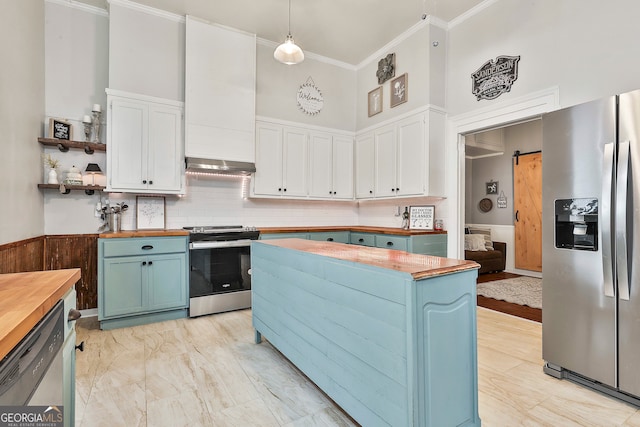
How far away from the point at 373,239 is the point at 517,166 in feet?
13.1

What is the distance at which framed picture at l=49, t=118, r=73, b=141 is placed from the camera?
10.3 feet

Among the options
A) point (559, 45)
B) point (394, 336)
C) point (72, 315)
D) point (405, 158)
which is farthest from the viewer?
point (405, 158)

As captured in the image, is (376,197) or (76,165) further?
(376,197)

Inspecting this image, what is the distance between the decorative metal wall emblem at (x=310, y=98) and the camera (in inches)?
182

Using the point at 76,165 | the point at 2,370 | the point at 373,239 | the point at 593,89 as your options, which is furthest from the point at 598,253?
the point at 76,165

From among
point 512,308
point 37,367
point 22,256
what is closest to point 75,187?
point 22,256

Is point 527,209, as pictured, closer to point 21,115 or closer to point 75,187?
point 75,187

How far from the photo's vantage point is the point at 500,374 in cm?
220

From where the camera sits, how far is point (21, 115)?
257 cm

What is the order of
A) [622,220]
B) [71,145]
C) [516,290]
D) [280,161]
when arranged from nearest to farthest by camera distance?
[622,220] → [71,145] → [280,161] → [516,290]

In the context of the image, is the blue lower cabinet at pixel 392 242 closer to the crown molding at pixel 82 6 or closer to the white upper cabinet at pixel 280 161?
the white upper cabinet at pixel 280 161

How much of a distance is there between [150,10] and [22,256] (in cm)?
286

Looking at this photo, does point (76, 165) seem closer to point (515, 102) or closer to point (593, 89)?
point (515, 102)

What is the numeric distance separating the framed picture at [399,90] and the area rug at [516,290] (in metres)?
2.88
